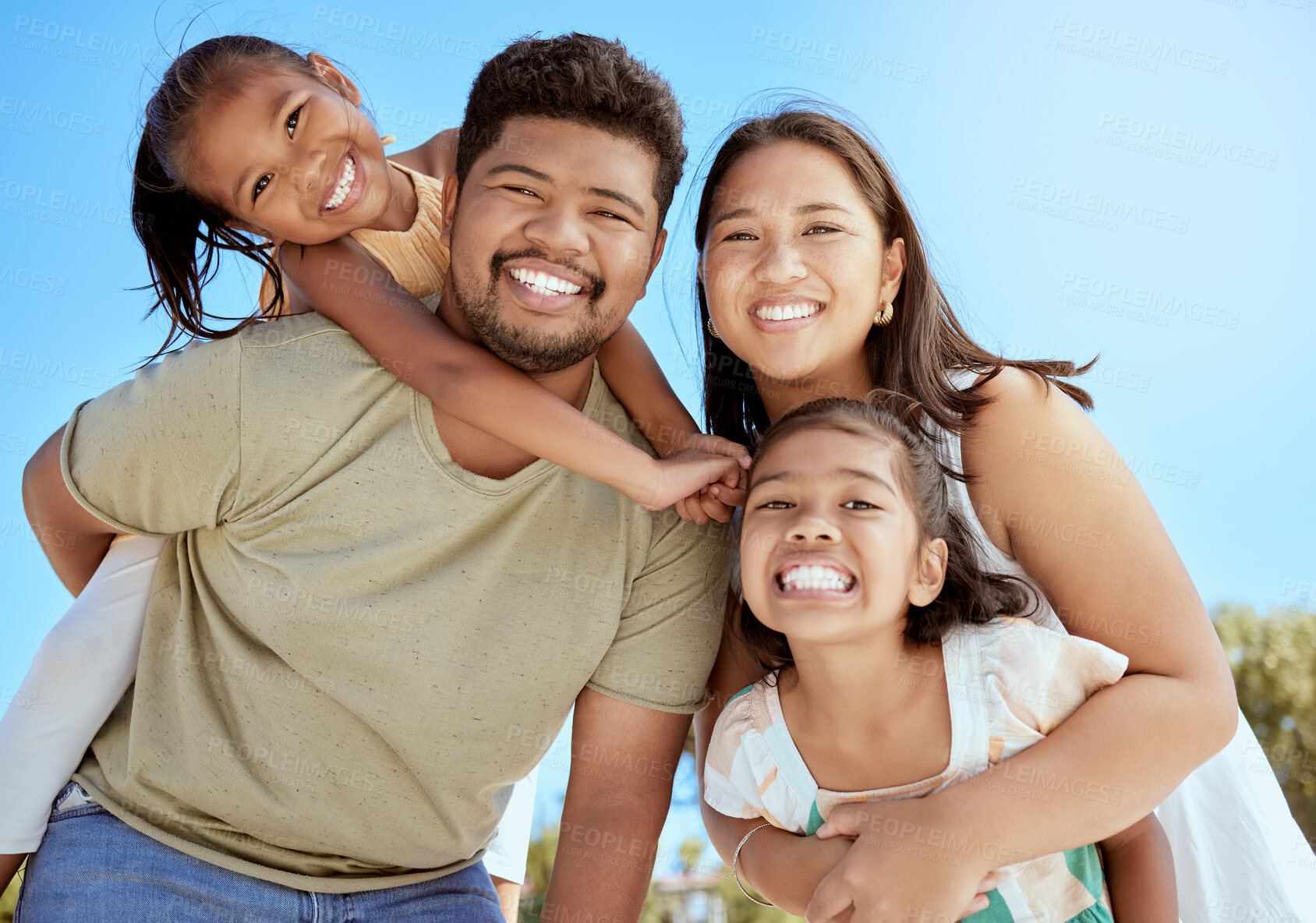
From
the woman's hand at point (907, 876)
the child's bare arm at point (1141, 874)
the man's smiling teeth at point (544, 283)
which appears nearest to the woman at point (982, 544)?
the woman's hand at point (907, 876)

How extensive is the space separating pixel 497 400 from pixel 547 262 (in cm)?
41

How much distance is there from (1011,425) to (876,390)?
1.24ft

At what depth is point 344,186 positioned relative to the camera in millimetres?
3250

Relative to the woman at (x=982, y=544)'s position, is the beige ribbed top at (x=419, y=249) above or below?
above

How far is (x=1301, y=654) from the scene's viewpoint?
1182 cm

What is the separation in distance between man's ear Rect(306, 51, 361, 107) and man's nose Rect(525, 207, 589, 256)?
104 cm

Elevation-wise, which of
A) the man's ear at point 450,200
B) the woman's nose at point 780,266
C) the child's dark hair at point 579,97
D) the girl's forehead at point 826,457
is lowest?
the girl's forehead at point 826,457

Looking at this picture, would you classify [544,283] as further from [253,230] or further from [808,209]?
[253,230]

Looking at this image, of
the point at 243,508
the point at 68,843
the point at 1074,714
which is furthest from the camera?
the point at 243,508

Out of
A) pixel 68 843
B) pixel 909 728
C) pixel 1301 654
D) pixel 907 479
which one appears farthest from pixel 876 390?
pixel 1301 654

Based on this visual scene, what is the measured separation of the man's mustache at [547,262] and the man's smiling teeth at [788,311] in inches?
18.0

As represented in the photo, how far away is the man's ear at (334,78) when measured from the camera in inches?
136

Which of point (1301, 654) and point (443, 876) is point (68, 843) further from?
point (1301, 654)

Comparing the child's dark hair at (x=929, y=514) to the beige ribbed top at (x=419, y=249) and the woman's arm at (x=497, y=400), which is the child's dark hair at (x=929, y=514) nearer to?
the woman's arm at (x=497, y=400)
